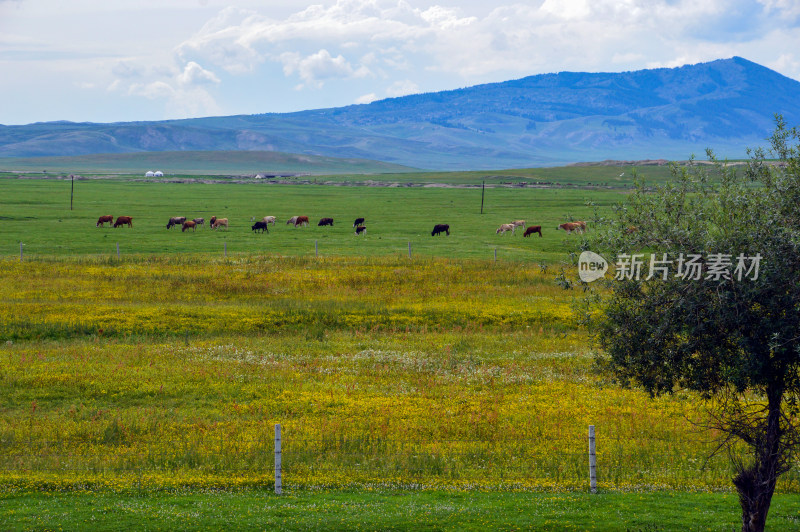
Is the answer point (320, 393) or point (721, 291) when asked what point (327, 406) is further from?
point (721, 291)

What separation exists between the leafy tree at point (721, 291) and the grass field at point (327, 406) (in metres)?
1.93

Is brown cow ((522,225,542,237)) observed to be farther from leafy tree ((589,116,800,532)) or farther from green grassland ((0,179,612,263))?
leafy tree ((589,116,800,532))

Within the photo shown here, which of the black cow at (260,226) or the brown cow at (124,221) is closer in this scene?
the black cow at (260,226)

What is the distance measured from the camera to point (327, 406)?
27047 mm

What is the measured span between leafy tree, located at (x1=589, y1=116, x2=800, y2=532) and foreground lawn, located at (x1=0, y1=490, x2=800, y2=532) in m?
2.14

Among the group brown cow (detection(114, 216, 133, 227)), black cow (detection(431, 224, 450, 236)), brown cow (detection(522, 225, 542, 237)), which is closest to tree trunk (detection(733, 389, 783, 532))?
black cow (detection(431, 224, 450, 236))

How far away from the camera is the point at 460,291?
1907 inches

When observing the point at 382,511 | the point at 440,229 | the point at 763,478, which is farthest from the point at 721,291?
the point at 440,229

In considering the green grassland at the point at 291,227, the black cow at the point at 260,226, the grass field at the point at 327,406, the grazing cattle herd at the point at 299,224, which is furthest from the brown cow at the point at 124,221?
the grass field at the point at 327,406

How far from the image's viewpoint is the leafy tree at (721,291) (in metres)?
13.9

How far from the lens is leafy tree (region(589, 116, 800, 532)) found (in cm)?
1385

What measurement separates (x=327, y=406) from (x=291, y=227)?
6739cm

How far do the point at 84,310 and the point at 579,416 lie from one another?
27426 millimetres

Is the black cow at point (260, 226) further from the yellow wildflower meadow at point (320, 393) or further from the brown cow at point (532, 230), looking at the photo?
the yellow wildflower meadow at point (320, 393)
